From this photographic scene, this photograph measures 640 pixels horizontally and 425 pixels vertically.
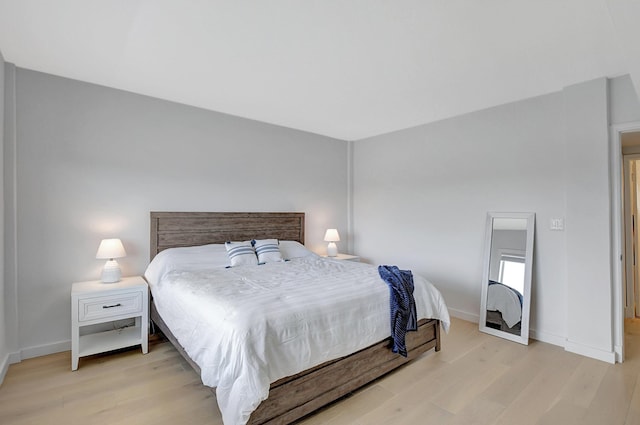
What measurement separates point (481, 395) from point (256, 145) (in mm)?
3602

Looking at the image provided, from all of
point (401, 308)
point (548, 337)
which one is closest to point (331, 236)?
point (401, 308)

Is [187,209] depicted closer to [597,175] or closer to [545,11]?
[545,11]

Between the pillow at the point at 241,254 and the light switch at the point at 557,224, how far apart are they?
3129 mm

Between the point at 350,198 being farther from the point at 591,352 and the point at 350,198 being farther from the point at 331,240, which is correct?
the point at 591,352

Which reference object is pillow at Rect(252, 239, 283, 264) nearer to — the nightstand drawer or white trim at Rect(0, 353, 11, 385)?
the nightstand drawer

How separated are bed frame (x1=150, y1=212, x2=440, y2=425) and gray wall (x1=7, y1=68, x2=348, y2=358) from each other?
159 mm

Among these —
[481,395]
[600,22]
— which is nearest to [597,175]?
[600,22]

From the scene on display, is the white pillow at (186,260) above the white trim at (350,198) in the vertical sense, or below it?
below

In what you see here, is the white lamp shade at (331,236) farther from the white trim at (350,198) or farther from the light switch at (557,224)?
the light switch at (557,224)

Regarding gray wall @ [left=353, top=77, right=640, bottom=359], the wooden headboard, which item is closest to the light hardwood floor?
gray wall @ [left=353, top=77, right=640, bottom=359]

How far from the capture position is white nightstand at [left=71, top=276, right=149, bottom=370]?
8.54ft

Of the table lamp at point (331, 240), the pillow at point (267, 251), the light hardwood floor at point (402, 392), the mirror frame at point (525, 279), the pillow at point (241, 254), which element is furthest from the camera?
the table lamp at point (331, 240)

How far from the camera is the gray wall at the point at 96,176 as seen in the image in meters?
2.80

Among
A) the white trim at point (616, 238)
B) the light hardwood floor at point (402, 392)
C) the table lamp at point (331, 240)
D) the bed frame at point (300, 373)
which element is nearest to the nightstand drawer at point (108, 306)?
the bed frame at point (300, 373)
